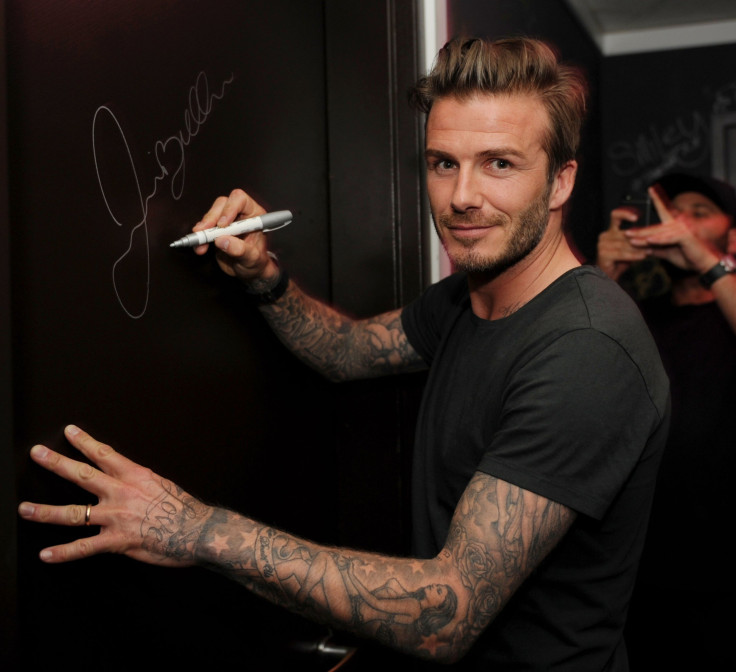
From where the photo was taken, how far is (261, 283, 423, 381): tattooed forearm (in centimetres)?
134

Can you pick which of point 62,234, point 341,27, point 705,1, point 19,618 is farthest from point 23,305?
point 705,1

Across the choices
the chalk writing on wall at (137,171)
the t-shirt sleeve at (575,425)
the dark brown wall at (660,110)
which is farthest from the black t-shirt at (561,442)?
the dark brown wall at (660,110)

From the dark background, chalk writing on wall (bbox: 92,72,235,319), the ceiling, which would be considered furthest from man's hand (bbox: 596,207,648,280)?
chalk writing on wall (bbox: 92,72,235,319)

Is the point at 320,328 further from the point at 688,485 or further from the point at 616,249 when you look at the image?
the point at 688,485

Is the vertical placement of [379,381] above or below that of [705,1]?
below

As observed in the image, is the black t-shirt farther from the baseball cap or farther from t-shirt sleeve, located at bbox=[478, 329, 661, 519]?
the baseball cap

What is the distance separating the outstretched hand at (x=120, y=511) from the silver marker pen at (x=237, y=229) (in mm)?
311

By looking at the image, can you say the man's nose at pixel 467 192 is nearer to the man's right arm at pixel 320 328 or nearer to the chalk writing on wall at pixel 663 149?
the man's right arm at pixel 320 328

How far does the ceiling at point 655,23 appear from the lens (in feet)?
9.40

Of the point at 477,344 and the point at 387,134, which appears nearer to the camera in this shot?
the point at 477,344

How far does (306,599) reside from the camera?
83 centimetres

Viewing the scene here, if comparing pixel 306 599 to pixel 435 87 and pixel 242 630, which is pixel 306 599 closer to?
pixel 242 630

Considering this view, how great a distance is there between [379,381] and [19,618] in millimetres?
871

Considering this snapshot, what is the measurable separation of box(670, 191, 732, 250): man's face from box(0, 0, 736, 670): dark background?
0.87 metres
